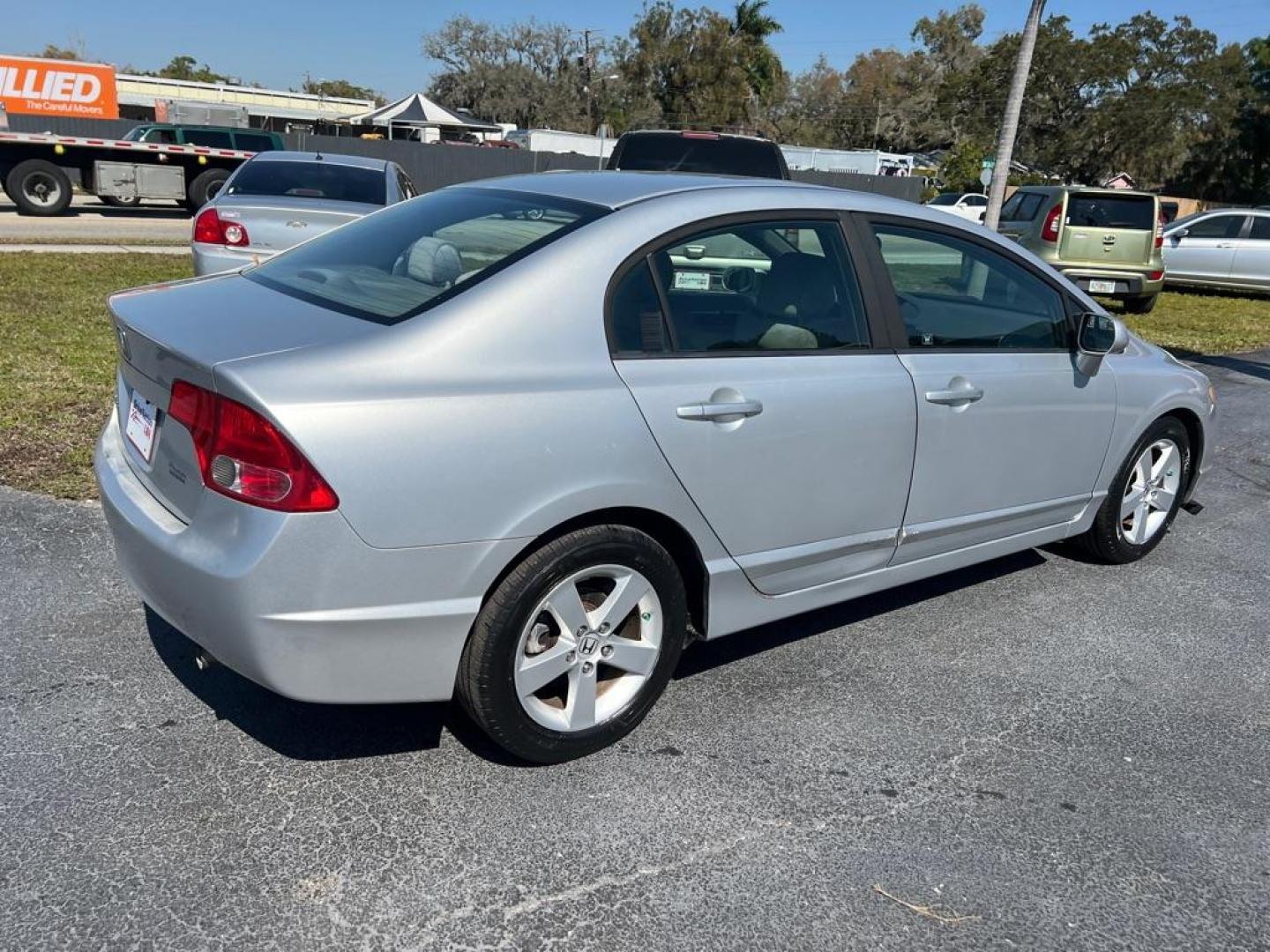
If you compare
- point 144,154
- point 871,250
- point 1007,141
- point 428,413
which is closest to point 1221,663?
point 871,250

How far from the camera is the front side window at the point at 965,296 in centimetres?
365

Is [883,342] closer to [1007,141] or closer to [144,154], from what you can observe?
[1007,141]

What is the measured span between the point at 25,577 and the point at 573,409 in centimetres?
254

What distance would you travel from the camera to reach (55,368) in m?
6.88

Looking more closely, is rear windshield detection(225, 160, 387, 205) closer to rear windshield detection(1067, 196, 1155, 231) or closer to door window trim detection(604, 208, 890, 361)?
door window trim detection(604, 208, 890, 361)

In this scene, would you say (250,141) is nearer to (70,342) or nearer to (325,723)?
(70,342)

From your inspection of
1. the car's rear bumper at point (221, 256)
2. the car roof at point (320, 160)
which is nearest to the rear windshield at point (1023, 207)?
the car roof at point (320, 160)

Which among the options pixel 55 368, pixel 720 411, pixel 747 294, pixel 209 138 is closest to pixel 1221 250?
pixel 747 294

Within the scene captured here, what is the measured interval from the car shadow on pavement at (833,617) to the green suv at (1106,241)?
9.92m

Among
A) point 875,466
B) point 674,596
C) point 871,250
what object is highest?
point 871,250

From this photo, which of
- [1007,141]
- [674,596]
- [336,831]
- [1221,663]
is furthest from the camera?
[1007,141]

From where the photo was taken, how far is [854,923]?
7.99ft

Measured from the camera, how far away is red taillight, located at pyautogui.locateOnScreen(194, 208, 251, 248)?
25.8 ft

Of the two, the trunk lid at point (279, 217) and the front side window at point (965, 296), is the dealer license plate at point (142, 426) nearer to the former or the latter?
the front side window at point (965, 296)
